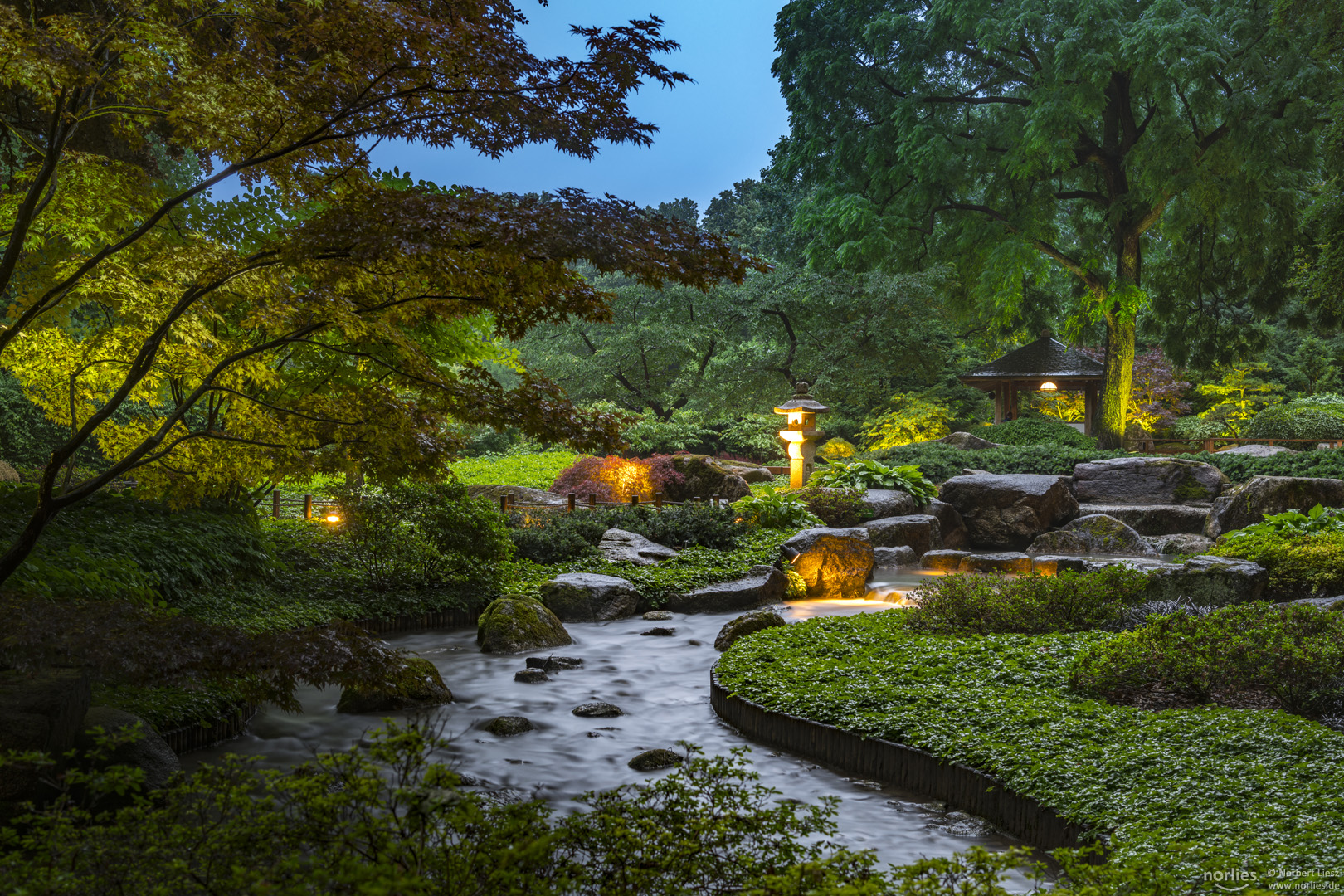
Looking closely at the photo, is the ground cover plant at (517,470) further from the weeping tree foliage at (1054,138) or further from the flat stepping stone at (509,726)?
the flat stepping stone at (509,726)

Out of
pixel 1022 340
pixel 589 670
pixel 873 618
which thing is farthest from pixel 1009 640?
pixel 1022 340

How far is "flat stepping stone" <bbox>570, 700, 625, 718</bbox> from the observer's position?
7230 millimetres

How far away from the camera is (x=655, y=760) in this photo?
19.5ft

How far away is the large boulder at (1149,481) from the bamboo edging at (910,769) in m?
14.5

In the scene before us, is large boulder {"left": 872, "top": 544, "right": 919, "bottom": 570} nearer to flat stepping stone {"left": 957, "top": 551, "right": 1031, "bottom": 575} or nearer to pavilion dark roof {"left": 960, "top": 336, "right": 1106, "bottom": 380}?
flat stepping stone {"left": 957, "top": 551, "right": 1031, "bottom": 575}

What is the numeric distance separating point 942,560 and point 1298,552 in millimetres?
5181

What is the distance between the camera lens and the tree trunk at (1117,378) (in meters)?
22.5

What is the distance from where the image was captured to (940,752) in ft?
17.0

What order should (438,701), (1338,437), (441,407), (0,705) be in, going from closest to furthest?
(0,705) → (441,407) → (438,701) → (1338,437)

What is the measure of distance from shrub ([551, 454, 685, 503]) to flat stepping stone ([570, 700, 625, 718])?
42.1 feet

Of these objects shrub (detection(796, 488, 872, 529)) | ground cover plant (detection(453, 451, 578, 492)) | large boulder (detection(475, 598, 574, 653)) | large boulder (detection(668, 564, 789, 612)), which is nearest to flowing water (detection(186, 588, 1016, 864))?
large boulder (detection(475, 598, 574, 653))

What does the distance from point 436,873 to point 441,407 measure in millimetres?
3367

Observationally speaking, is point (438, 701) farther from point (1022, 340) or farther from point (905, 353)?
point (1022, 340)

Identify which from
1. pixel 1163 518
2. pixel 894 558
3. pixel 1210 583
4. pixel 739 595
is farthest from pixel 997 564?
pixel 1163 518
